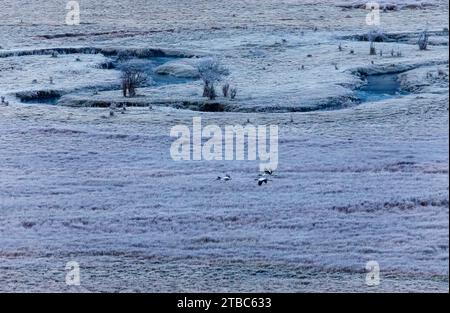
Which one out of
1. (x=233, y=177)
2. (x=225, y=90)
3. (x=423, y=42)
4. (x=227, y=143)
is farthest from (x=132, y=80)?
(x=423, y=42)

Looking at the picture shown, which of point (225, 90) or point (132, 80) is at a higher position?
point (132, 80)

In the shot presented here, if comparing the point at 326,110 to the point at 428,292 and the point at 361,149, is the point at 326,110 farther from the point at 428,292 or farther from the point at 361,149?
the point at 428,292

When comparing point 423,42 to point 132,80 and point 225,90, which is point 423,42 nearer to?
point 225,90

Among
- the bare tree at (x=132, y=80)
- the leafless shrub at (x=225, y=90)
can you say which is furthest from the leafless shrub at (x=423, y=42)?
the bare tree at (x=132, y=80)

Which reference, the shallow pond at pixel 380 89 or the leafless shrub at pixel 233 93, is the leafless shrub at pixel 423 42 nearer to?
the shallow pond at pixel 380 89

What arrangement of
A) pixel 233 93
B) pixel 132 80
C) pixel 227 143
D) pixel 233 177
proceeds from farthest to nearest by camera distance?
pixel 132 80 < pixel 233 93 < pixel 227 143 < pixel 233 177
